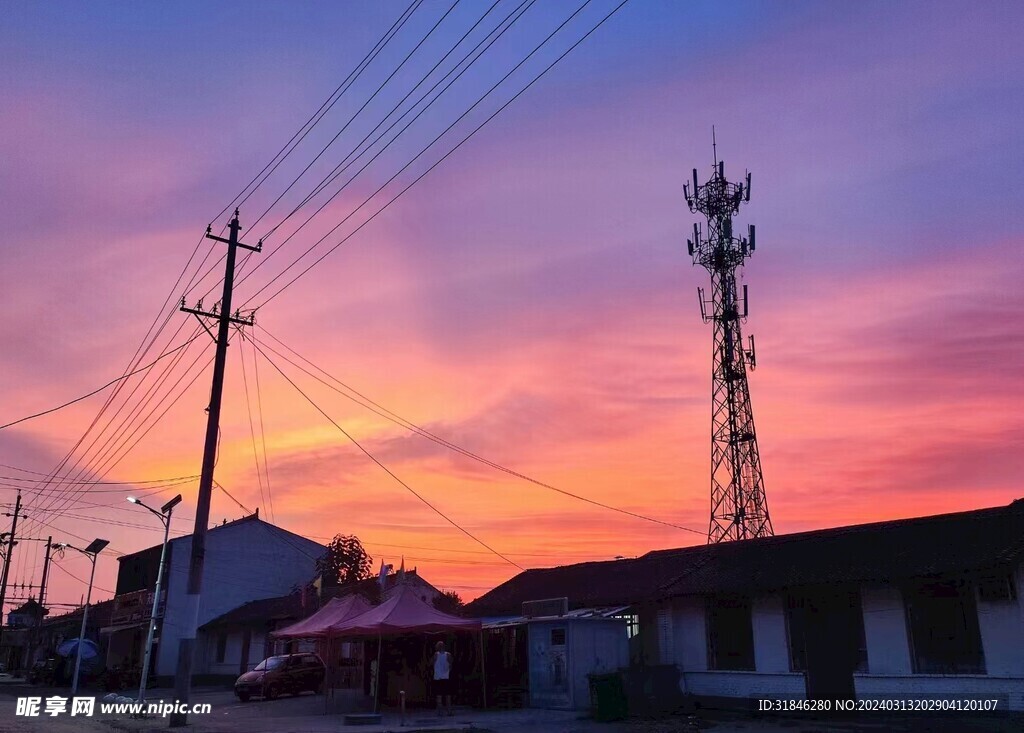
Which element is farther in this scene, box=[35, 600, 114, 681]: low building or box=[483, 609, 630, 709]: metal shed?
box=[35, 600, 114, 681]: low building

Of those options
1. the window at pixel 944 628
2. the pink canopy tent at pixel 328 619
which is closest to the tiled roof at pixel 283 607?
the pink canopy tent at pixel 328 619

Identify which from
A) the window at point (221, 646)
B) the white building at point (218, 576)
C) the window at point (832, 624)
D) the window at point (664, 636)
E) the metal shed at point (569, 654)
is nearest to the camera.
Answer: the window at point (832, 624)

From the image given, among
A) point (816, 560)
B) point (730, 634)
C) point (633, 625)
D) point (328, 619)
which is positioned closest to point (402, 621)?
point (328, 619)

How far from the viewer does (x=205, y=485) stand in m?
22.0

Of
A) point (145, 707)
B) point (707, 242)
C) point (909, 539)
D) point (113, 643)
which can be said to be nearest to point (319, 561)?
point (113, 643)

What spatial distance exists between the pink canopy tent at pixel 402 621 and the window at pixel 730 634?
7295mm

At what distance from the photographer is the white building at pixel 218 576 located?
46.0m

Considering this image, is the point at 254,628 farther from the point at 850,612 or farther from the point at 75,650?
the point at 850,612

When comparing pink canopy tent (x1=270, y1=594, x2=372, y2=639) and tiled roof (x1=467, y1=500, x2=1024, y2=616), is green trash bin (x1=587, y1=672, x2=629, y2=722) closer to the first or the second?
tiled roof (x1=467, y1=500, x2=1024, y2=616)

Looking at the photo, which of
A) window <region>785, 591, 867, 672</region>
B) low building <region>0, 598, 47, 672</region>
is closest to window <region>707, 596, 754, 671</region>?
window <region>785, 591, 867, 672</region>

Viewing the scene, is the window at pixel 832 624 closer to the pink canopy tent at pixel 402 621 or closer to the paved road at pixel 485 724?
the paved road at pixel 485 724

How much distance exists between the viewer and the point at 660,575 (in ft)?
94.8

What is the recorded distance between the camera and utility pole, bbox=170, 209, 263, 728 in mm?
20797

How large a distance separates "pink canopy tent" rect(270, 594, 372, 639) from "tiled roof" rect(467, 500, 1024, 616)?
7516mm
